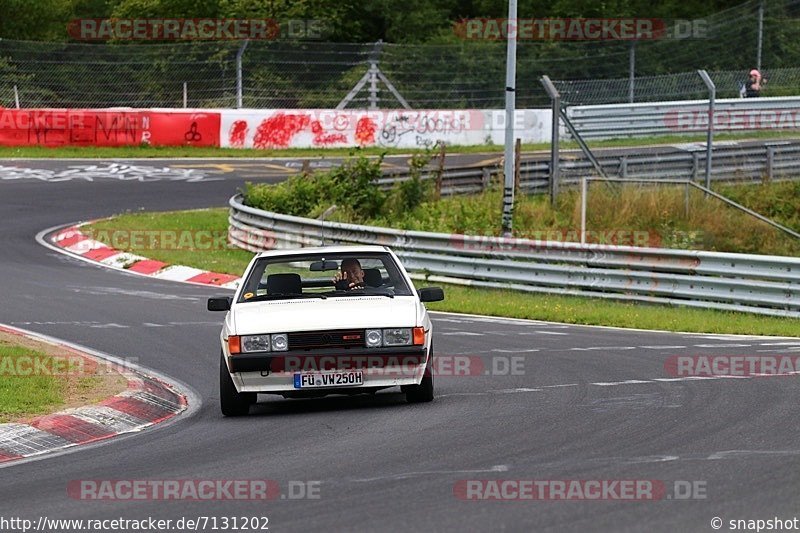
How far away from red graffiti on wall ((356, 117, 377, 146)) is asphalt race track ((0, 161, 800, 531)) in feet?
81.7

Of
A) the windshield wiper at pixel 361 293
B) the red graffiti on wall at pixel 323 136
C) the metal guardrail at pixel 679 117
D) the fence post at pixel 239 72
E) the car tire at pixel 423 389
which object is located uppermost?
the fence post at pixel 239 72

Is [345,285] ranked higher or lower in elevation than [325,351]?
higher

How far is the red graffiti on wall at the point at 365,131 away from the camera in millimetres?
41500

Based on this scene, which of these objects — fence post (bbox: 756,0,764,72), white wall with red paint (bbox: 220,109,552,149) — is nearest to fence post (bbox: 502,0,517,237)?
white wall with red paint (bbox: 220,109,552,149)

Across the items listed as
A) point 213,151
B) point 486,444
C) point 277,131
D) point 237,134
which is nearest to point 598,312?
point 486,444

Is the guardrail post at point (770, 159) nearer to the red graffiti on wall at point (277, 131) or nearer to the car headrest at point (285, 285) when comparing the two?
the red graffiti on wall at point (277, 131)

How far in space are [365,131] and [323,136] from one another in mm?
1303

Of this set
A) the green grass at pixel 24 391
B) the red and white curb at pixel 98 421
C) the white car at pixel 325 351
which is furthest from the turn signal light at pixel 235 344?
the green grass at pixel 24 391

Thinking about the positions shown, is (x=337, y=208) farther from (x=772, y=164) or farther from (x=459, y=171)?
(x=772, y=164)

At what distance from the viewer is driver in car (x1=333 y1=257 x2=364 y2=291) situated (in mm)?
12094

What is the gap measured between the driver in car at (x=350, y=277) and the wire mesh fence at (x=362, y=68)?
80.7 ft

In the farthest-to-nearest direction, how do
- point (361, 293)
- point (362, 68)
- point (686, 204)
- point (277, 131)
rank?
point (277, 131) < point (362, 68) < point (686, 204) < point (361, 293)

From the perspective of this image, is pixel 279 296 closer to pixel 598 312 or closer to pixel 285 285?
pixel 285 285

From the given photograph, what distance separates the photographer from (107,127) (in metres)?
39.8
